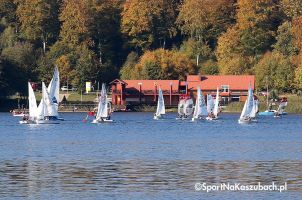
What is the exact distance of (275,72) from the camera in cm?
15050

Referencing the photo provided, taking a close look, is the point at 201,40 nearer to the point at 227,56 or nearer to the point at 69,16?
the point at 227,56

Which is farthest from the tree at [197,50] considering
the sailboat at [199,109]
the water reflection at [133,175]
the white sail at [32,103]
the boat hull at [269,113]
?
the water reflection at [133,175]

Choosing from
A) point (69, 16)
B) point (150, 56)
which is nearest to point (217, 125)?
point (150, 56)

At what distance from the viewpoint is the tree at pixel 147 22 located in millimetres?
163500

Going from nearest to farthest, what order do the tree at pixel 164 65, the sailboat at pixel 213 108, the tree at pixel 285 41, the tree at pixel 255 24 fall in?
1. the sailboat at pixel 213 108
2. the tree at pixel 285 41
3. the tree at pixel 164 65
4. the tree at pixel 255 24

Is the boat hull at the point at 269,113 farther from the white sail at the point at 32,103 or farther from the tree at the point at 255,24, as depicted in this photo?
the white sail at the point at 32,103

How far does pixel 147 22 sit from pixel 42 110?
A: 54.6 meters

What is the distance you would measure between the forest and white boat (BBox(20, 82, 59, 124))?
34.1 metres

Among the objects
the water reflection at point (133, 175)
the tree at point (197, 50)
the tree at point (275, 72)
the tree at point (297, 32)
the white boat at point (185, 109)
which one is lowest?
the water reflection at point (133, 175)

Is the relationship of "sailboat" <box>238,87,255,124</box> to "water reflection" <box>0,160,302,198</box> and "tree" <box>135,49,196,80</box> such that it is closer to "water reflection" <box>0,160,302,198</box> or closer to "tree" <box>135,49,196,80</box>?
"tree" <box>135,49,196,80</box>

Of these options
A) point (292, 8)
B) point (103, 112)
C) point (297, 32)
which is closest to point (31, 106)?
point (103, 112)

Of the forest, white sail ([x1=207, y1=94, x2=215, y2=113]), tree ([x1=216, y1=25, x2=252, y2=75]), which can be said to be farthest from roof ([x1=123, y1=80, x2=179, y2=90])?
white sail ([x1=207, y1=94, x2=215, y2=113])

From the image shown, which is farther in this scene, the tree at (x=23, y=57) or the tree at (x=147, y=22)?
the tree at (x=147, y=22)

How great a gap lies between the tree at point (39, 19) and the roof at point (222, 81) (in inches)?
916
